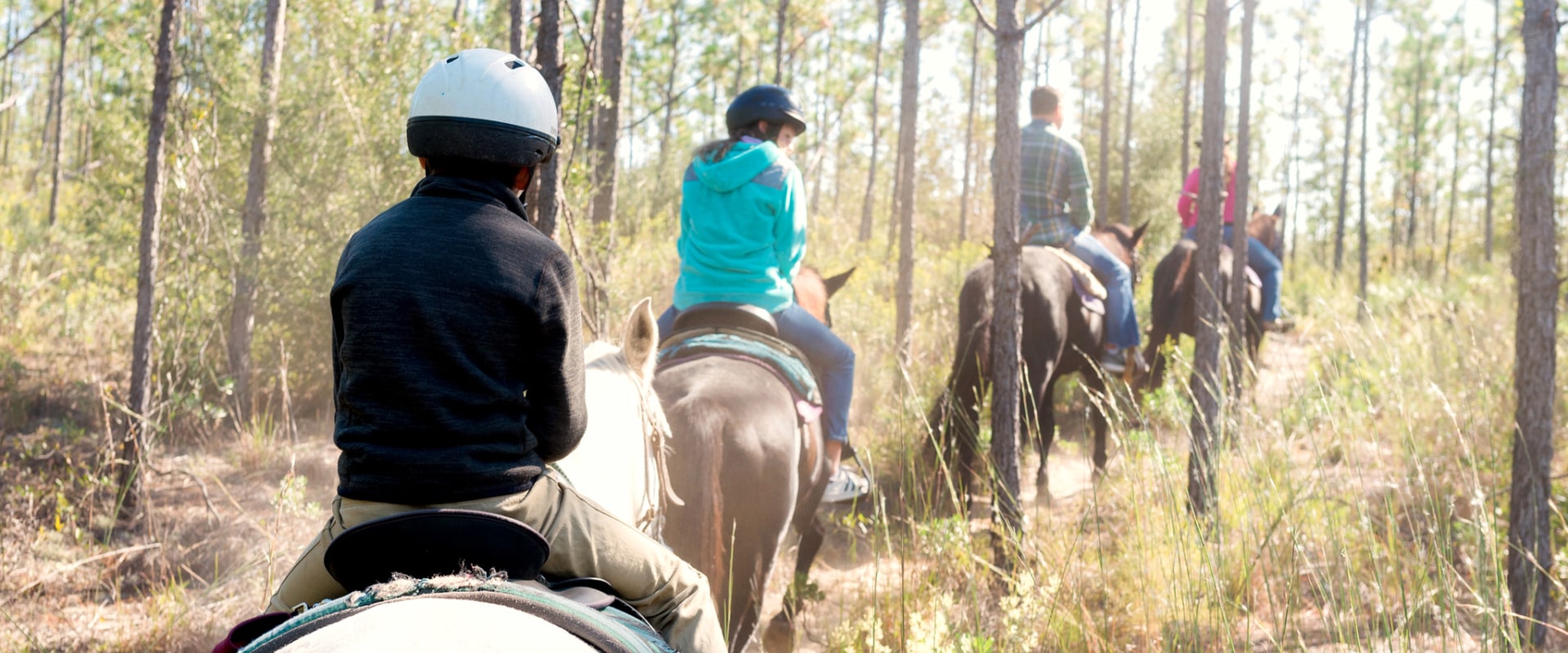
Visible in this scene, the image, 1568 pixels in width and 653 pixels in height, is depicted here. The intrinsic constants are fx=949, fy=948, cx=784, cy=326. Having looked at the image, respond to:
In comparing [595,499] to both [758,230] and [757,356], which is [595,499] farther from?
[758,230]

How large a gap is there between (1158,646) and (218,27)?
28.2 ft

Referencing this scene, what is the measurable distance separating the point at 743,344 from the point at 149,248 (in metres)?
3.91

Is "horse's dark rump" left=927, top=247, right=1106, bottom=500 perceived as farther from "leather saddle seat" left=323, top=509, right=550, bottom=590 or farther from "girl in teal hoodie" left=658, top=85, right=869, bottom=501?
"leather saddle seat" left=323, top=509, right=550, bottom=590

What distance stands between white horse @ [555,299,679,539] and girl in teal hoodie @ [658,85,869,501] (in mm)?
1467

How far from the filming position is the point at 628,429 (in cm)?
284

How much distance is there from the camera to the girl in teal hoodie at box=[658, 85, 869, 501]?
4.43 m

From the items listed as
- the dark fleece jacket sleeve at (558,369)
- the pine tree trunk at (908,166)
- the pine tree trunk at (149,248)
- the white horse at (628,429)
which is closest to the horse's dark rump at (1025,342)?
the pine tree trunk at (908,166)

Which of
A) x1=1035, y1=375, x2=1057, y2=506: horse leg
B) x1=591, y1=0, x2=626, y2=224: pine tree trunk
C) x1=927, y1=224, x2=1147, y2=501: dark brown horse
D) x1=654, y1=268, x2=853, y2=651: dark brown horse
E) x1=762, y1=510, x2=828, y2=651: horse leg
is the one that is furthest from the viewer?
x1=591, y1=0, x2=626, y2=224: pine tree trunk

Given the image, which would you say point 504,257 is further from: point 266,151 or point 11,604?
point 266,151

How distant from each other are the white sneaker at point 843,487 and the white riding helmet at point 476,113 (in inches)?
119

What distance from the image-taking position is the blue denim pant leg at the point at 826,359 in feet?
15.1

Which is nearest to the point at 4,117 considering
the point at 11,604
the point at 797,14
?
the point at 797,14

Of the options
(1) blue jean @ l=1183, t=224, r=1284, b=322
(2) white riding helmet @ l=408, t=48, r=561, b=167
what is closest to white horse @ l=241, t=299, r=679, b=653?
(2) white riding helmet @ l=408, t=48, r=561, b=167

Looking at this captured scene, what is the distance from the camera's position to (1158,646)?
3.77 m
